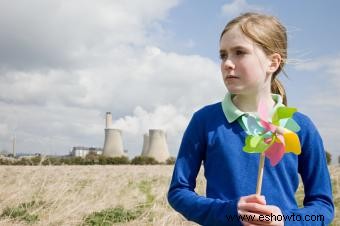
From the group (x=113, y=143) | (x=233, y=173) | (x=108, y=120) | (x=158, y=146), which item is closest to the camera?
(x=233, y=173)

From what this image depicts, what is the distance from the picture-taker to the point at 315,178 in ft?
5.31

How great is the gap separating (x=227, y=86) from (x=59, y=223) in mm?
2830

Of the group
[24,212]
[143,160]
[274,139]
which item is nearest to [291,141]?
[274,139]

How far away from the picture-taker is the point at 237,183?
1.56 m

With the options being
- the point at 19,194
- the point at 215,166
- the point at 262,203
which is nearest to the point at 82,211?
the point at 19,194

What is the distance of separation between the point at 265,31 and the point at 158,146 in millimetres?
35300

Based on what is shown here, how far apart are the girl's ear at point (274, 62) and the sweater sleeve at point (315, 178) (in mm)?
227

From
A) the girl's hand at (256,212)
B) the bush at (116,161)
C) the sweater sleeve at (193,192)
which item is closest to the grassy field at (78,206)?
the sweater sleeve at (193,192)

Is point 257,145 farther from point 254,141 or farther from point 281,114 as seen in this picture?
point 281,114

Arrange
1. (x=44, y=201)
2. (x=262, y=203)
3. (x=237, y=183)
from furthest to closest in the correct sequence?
(x=44, y=201), (x=237, y=183), (x=262, y=203)

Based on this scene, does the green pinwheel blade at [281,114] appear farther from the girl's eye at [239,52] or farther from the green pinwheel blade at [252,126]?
the girl's eye at [239,52]

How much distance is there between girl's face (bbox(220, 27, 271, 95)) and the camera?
161 centimetres

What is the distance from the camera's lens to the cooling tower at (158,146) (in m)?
36.3

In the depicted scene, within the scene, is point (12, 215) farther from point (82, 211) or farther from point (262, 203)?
point (262, 203)
